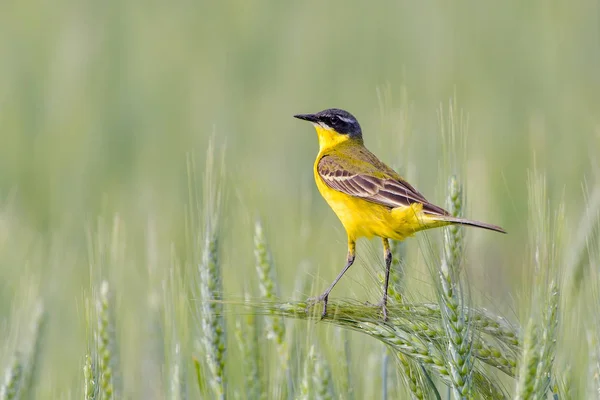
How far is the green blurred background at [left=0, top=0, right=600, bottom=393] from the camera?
8.24 metres

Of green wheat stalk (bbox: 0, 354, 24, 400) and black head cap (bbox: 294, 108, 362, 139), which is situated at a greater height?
black head cap (bbox: 294, 108, 362, 139)

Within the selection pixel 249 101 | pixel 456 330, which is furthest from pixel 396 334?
pixel 249 101

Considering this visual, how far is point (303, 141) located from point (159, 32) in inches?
115

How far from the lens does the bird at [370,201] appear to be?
4227mm

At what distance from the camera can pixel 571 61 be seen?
35.3ft

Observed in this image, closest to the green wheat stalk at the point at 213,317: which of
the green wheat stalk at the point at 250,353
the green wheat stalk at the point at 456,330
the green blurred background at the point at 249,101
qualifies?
the green wheat stalk at the point at 250,353

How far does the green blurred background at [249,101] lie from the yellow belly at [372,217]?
1.32 meters

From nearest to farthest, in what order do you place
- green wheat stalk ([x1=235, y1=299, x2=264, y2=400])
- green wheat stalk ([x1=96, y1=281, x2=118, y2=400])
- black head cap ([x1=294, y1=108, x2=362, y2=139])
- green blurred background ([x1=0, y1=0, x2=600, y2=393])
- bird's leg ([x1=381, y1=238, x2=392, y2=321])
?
bird's leg ([x1=381, y1=238, x2=392, y2=321]) → green wheat stalk ([x1=96, y1=281, x2=118, y2=400]) → green wheat stalk ([x1=235, y1=299, x2=264, y2=400]) → black head cap ([x1=294, y1=108, x2=362, y2=139]) → green blurred background ([x1=0, y1=0, x2=600, y2=393])

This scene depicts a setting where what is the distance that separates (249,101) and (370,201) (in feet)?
21.6

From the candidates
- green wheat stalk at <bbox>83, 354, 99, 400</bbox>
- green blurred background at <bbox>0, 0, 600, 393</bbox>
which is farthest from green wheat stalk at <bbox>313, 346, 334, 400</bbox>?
green blurred background at <bbox>0, 0, 600, 393</bbox>

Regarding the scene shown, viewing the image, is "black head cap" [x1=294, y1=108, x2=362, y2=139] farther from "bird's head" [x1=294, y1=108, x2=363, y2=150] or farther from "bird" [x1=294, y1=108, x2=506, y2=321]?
"bird" [x1=294, y1=108, x2=506, y2=321]

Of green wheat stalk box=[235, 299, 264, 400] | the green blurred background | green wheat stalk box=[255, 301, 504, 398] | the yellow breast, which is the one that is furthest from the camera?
the green blurred background

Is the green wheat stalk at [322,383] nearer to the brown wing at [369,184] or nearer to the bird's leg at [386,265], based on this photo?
the bird's leg at [386,265]

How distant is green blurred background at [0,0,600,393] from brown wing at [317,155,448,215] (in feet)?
3.66
